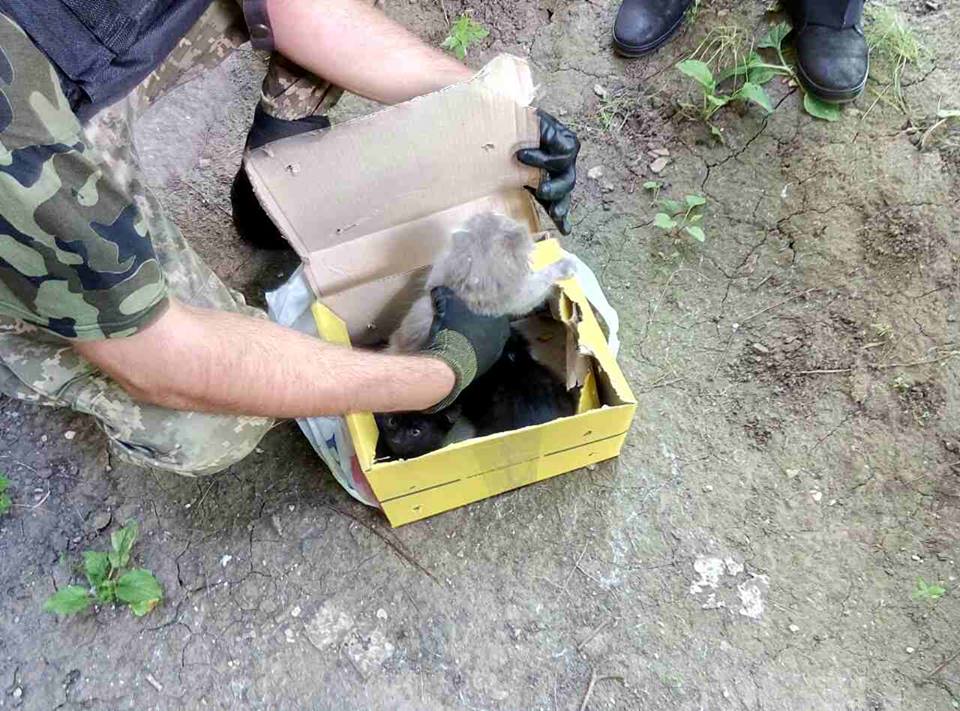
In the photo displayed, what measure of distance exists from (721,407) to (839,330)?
43 centimetres

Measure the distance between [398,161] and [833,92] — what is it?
4.97 feet

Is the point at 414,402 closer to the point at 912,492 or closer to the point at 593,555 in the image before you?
the point at 593,555

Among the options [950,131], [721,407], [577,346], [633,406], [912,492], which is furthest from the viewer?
[950,131]

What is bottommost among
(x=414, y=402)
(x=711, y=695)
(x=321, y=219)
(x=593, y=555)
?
(x=711, y=695)

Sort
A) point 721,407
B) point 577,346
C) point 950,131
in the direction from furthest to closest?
point 950,131 < point 721,407 < point 577,346

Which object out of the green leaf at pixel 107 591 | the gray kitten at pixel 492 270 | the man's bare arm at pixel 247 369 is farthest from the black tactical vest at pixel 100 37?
the green leaf at pixel 107 591

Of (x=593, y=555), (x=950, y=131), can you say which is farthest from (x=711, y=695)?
(x=950, y=131)

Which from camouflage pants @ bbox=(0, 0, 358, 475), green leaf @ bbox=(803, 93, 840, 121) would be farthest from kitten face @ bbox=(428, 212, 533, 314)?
green leaf @ bbox=(803, 93, 840, 121)

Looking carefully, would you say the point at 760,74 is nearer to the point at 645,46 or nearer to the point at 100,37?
the point at 645,46

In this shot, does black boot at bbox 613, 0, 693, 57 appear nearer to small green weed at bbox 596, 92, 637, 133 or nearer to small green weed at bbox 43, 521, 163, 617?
small green weed at bbox 596, 92, 637, 133

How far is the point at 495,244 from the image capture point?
1.84 m

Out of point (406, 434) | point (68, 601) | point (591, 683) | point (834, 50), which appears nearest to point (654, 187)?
point (834, 50)

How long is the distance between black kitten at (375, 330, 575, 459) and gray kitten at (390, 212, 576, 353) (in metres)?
0.19

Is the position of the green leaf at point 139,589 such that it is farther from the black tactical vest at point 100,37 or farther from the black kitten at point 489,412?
the black tactical vest at point 100,37
